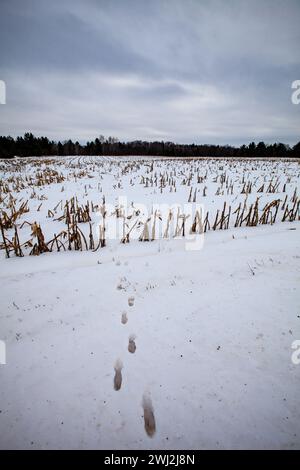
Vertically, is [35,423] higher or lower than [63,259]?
lower

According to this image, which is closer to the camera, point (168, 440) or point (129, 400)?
point (168, 440)

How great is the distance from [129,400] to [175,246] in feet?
9.04

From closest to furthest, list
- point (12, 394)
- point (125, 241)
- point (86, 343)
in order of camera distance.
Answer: point (12, 394), point (86, 343), point (125, 241)

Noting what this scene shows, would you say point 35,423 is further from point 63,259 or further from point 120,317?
point 63,259

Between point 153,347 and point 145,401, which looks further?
point 153,347

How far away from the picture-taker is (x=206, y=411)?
177 cm

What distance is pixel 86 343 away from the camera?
232 centimetres

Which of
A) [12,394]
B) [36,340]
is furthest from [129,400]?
[36,340]

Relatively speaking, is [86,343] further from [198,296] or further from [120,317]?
[198,296]

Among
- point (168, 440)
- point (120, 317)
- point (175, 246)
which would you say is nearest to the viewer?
point (168, 440)

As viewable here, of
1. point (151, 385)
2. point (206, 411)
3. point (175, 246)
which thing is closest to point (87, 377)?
point (151, 385)

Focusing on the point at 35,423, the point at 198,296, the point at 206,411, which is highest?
the point at 198,296

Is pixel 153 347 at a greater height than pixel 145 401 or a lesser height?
greater

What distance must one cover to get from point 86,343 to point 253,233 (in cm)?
396
